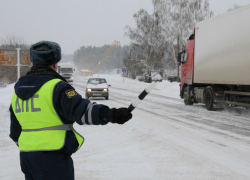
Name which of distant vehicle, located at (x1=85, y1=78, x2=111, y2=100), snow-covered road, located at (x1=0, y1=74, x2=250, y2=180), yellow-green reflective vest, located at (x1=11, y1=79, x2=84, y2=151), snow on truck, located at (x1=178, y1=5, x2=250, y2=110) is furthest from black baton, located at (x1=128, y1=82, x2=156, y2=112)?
distant vehicle, located at (x1=85, y1=78, x2=111, y2=100)

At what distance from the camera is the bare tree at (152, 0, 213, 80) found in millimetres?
35750

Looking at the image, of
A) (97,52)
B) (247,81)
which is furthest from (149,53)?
(97,52)

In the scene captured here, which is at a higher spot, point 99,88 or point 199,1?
point 199,1

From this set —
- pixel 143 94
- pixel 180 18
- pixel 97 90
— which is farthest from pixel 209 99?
pixel 180 18

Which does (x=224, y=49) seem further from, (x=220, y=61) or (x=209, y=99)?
(x=209, y=99)

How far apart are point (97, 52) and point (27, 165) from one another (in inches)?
7193

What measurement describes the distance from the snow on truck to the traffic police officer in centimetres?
912

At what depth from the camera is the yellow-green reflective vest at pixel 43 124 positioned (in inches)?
77.7

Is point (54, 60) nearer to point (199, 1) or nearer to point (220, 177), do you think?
point (220, 177)

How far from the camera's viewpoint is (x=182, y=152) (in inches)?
226

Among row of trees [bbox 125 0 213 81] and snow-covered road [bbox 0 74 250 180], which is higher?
row of trees [bbox 125 0 213 81]

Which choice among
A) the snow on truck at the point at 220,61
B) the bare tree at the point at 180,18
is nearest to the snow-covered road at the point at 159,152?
the snow on truck at the point at 220,61

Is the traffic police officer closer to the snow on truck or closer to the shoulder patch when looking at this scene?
the shoulder patch

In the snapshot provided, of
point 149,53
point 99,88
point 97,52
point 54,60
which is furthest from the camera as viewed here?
point 97,52
